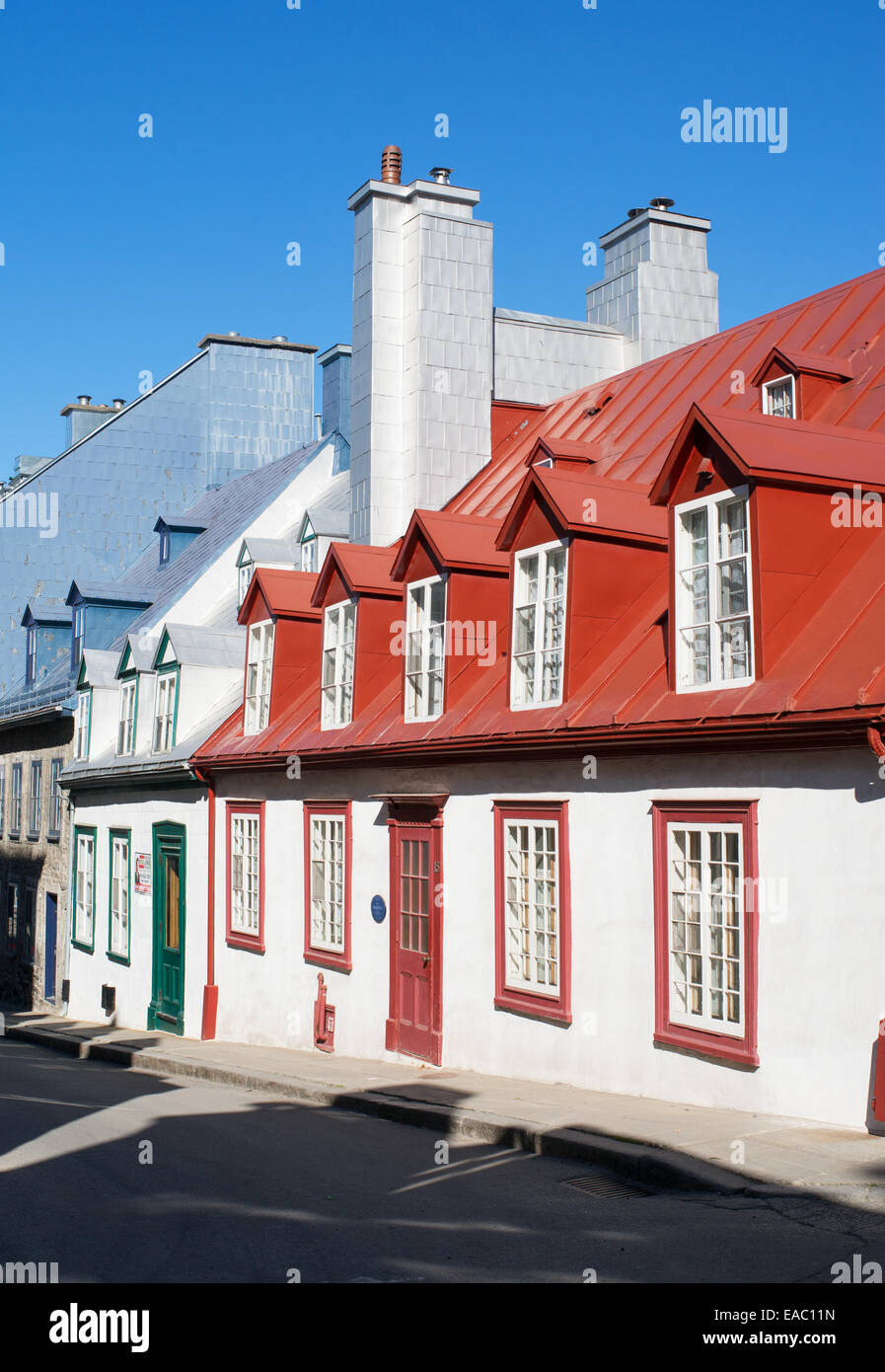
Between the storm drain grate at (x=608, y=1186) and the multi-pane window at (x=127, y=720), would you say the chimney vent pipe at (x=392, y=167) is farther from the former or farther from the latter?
the storm drain grate at (x=608, y=1186)

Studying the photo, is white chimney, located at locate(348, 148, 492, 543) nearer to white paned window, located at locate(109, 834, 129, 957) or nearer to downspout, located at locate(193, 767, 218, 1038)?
downspout, located at locate(193, 767, 218, 1038)

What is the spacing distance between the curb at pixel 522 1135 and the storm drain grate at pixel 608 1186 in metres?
0.11

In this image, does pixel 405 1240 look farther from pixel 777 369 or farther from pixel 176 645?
pixel 176 645

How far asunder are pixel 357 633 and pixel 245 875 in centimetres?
402

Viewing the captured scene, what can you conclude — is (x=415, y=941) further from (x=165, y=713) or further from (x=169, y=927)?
(x=165, y=713)

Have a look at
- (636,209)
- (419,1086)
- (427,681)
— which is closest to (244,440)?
(636,209)

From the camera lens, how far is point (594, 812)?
1132 cm

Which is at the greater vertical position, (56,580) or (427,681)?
(56,580)

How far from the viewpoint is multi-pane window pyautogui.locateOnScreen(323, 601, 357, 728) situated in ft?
53.1

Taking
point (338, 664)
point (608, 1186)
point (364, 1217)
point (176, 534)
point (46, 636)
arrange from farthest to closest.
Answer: point (46, 636), point (176, 534), point (338, 664), point (608, 1186), point (364, 1217)

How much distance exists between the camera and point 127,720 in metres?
23.0

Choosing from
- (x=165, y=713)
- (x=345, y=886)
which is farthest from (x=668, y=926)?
(x=165, y=713)

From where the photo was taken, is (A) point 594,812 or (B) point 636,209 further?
(B) point 636,209
